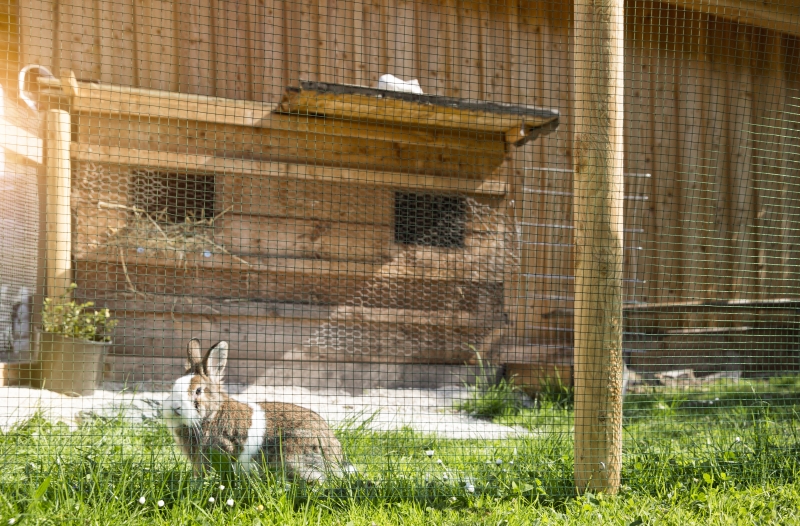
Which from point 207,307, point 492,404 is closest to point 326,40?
point 207,307

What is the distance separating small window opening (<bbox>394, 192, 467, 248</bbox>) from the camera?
5348 mm

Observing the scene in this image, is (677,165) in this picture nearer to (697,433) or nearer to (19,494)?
(697,433)

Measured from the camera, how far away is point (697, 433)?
11.4 ft

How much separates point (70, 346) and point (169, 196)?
4.27ft

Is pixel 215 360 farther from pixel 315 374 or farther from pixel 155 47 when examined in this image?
pixel 155 47

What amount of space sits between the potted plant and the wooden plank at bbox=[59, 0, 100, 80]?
5.33 ft

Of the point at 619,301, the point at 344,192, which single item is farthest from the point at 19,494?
A: the point at 344,192

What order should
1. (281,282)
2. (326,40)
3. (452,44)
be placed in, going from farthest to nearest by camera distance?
(452,44) < (326,40) < (281,282)

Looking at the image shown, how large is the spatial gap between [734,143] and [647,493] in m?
5.21

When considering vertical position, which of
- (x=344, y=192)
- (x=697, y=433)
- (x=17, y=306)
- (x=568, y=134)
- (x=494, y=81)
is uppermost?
(x=494, y=81)

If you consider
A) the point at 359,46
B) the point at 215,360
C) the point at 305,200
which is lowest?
the point at 215,360

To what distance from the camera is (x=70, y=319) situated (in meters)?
4.14

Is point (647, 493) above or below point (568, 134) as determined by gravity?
below

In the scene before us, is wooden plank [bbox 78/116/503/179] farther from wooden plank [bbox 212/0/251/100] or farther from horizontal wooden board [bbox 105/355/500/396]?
horizontal wooden board [bbox 105/355/500/396]
